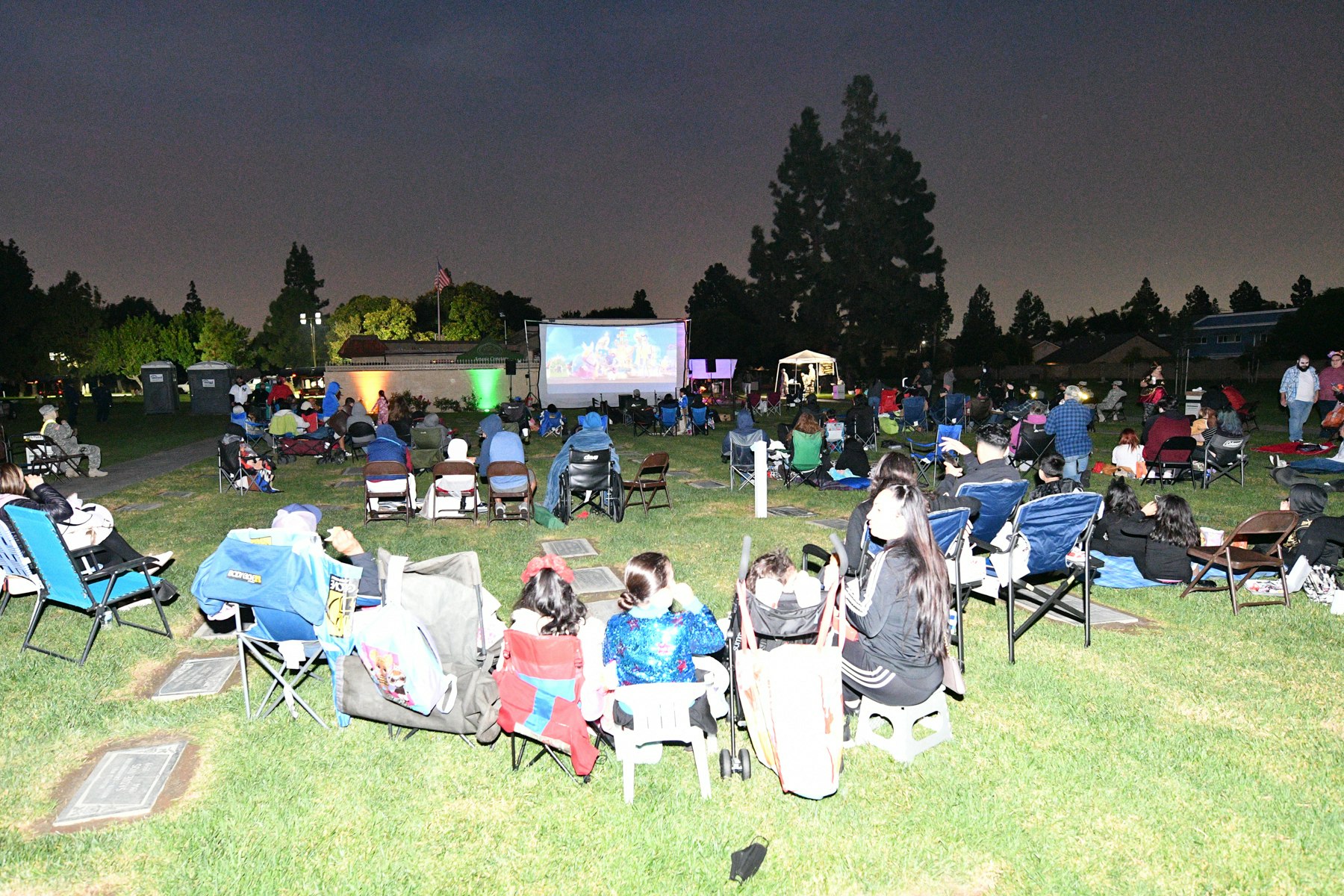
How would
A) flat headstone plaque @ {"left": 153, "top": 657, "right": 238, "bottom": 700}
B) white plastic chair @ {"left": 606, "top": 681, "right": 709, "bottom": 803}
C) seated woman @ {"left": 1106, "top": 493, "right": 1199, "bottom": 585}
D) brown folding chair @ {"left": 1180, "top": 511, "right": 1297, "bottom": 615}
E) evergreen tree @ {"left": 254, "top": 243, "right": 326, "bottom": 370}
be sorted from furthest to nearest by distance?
evergreen tree @ {"left": 254, "top": 243, "right": 326, "bottom": 370}
seated woman @ {"left": 1106, "top": 493, "right": 1199, "bottom": 585}
brown folding chair @ {"left": 1180, "top": 511, "right": 1297, "bottom": 615}
flat headstone plaque @ {"left": 153, "top": 657, "right": 238, "bottom": 700}
white plastic chair @ {"left": 606, "top": 681, "right": 709, "bottom": 803}

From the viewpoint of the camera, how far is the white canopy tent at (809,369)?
33406mm

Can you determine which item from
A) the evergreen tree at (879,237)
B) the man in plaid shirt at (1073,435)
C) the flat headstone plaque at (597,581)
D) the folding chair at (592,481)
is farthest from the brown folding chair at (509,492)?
the evergreen tree at (879,237)

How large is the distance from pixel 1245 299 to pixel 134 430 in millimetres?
122005

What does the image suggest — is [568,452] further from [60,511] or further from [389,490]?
[60,511]

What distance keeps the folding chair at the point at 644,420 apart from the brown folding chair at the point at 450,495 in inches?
406

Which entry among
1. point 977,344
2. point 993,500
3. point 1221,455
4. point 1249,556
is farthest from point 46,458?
point 977,344

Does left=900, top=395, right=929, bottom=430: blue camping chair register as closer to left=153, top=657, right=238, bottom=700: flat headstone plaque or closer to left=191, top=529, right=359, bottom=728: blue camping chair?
left=153, top=657, right=238, bottom=700: flat headstone plaque

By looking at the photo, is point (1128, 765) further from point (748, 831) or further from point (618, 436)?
point (618, 436)

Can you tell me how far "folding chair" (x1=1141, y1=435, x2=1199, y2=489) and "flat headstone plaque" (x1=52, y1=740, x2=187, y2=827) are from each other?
35.9 ft

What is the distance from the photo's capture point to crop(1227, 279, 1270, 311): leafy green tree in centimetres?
9925

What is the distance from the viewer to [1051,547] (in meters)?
4.75

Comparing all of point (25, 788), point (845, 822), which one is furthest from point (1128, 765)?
point (25, 788)

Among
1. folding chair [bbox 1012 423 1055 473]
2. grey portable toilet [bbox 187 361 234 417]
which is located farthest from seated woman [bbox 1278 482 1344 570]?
grey portable toilet [bbox 187 361 234 417]

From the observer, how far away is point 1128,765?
3.38 m
